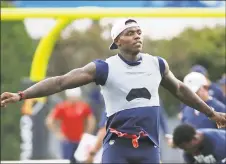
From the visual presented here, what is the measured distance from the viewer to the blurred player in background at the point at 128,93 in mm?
7410

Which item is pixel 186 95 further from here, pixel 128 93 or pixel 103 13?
pixel 103 13

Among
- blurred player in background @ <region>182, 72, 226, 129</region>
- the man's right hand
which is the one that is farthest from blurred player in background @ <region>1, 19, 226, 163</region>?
blurred player in background @ <region>182, 72, 226, 129</region>

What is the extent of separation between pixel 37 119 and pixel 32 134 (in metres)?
0.28

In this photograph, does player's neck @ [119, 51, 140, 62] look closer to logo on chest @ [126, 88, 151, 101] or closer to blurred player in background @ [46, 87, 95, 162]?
logo on chest @ [126, 88, 151, 101]

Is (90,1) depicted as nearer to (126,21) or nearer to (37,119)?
(37,119)

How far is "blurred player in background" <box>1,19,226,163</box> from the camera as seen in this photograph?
292 inches

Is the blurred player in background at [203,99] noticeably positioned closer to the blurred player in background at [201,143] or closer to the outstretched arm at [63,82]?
the blurred player in background at [201,143]

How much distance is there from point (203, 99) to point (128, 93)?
125 inches

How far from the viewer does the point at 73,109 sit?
1552 cm

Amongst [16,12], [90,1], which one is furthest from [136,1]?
[16,12]

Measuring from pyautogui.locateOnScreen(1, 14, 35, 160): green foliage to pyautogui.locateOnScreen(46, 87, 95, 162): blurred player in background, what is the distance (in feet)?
5.63

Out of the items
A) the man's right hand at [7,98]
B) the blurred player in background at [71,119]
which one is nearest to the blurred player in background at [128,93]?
the man's right hand at [7,98]

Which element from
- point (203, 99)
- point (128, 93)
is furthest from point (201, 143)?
point (128, 93)

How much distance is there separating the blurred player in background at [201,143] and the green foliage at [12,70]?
26.5 ft
